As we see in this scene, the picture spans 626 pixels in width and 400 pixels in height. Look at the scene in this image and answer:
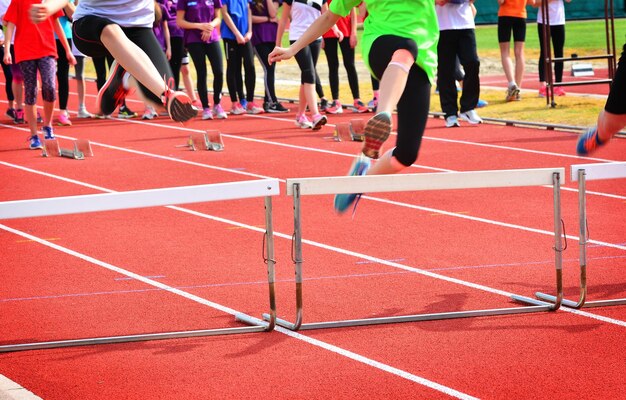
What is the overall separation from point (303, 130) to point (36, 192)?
181 inches

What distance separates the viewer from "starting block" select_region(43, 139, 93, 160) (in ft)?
38.1

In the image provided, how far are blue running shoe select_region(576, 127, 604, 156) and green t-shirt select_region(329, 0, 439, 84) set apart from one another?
0.97 metres

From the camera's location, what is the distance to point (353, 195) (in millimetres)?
5910

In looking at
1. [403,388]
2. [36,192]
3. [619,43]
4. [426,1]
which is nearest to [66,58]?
[36,192]

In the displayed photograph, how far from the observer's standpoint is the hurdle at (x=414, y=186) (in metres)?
5.12

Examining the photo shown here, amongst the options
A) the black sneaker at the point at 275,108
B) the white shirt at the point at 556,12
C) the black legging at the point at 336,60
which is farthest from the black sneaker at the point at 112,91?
the white shirt at the point at 556,12

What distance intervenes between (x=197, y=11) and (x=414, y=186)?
29.6 feet

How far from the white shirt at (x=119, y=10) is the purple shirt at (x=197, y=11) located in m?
7.59

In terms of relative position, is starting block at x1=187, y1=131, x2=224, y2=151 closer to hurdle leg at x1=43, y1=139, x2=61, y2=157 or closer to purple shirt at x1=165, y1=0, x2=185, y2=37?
hurdle leg at x1=43, y1=139, x2=61, y2=157

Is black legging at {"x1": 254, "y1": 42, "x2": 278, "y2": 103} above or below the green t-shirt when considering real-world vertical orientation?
below

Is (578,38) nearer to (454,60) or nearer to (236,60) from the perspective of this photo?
(236,60)

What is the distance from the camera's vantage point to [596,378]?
464 cm

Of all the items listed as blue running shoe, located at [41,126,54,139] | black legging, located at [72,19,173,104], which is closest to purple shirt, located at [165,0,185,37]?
blue running shoe, located at [41,126,54,139]

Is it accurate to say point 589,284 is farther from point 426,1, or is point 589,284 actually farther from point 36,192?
point 36,192
